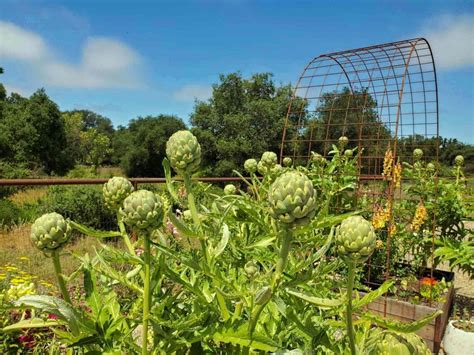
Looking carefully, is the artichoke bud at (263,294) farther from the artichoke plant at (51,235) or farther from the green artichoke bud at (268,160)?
the green artichoke bud at (268,160)

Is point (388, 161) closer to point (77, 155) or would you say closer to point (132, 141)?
point (132, 141)

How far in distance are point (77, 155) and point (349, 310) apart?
28395 millimetres

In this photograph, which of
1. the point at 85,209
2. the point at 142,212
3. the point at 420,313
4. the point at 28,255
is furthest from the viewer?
the point at 85,209

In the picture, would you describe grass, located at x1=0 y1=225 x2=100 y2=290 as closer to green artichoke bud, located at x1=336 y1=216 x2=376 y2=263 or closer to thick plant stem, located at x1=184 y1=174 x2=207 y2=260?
thick plant stem, located at x1=184 y1=174 x2=207 y2=260

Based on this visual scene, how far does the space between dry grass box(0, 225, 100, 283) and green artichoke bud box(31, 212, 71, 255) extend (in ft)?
5.82

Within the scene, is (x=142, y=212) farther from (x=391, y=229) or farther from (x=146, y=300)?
(x=391, y=229)

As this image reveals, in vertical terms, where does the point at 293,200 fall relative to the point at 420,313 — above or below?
above

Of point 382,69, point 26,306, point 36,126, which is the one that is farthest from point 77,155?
point 26,306

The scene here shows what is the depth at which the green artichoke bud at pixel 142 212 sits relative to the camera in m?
0.65

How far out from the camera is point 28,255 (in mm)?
3471

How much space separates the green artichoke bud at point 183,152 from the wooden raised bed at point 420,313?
7.05 ft

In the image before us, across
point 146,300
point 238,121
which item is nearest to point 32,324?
point 146,300

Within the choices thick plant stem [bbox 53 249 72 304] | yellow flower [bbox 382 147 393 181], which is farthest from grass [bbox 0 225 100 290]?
yellow flower [bbox 382 147 393 181]

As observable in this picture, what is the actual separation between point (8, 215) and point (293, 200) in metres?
5.49
